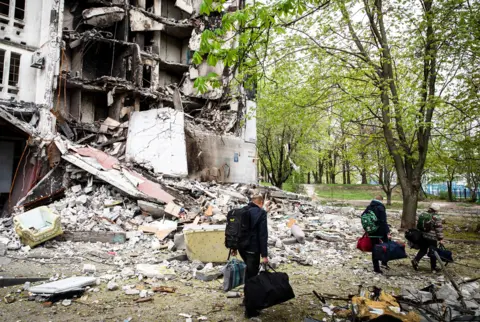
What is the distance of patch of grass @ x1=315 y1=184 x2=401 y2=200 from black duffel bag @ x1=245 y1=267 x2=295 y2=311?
24.6 meters

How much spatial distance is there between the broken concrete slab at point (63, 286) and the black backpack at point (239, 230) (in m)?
2.48

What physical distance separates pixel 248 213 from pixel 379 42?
9.60m

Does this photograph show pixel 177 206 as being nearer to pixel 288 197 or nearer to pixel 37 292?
pixel 37 292

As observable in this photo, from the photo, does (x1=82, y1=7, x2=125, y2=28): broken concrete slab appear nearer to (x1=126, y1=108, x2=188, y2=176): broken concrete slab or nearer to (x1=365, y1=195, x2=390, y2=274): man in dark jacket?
(x1=126, y1=108, x2=188, y2=176): broken concrete slab

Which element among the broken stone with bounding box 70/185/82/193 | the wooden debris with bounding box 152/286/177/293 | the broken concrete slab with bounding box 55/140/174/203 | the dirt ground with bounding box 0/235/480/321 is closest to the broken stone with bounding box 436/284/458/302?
the dirt ground with bounding box 0/235/480/321

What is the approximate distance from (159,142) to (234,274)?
408 inches

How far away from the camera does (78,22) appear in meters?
18.9

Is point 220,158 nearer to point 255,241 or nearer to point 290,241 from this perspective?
point 290,241

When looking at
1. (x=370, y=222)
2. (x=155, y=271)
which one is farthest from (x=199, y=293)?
(x=370, y=222)

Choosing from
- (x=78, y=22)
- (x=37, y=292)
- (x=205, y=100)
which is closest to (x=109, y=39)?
(x=78, y=22)

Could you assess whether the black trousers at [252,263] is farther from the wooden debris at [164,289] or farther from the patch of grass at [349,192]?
the patch of grass at [349,192]

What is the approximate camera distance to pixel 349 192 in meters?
30.0

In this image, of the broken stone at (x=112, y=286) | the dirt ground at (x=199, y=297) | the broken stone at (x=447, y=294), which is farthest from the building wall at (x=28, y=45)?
the broken stone at (x=447, y=294)

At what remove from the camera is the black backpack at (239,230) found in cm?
432
